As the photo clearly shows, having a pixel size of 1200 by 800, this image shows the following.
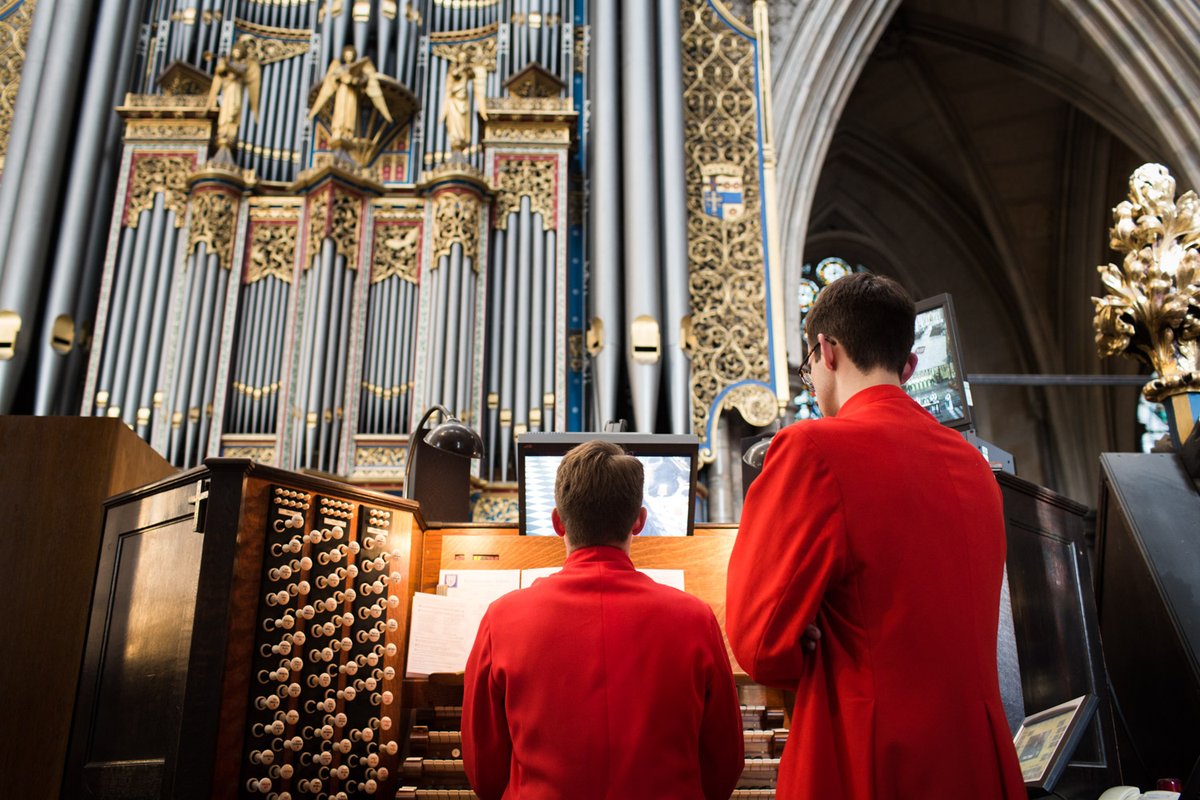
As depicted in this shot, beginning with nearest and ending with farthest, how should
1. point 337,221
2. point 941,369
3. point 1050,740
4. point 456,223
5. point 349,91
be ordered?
point 1050,740, point 941,369, point 456,223, point 337,221, point 349,91

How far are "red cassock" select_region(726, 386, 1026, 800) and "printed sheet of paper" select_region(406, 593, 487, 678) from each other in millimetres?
1278

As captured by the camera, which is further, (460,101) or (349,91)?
(460,101)

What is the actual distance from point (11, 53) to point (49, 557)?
526cm

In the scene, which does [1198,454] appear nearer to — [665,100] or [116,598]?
[116,598]

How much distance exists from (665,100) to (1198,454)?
4.02 meters

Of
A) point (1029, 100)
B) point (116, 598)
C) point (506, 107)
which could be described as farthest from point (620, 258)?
point (1029, 100)

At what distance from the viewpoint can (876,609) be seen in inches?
69.8

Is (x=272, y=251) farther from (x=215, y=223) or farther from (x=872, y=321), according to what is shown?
(x=872, y=321)

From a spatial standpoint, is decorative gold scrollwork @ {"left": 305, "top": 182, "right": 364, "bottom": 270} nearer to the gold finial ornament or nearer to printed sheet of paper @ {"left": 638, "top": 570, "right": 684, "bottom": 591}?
printed sheet of paper @ {"left": 638, "top": 570, "right": 684, "bottom": 591}

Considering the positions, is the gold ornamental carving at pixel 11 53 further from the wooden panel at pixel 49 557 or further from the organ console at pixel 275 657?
the organ console at pixel 275 657

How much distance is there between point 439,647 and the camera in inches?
116

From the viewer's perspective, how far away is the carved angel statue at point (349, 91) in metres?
6.83

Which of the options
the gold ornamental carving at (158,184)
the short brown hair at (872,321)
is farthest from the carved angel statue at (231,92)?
the short brown hair at (872,321)

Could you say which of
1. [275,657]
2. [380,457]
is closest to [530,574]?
[275,657]
